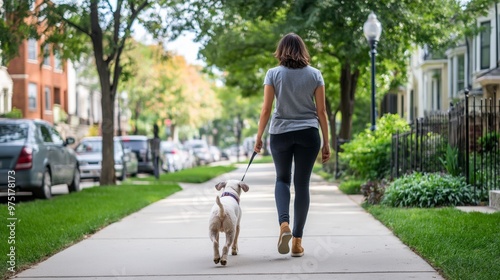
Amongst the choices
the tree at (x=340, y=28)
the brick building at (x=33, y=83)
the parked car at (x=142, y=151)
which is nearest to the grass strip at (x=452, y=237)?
the tree at (x=340, y=28)

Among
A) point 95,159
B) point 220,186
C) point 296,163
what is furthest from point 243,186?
point 95,159

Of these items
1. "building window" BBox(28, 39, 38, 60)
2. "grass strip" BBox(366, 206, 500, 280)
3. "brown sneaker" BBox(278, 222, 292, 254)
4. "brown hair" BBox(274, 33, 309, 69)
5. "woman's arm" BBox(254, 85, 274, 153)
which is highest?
"building window" BBox(28, 39, 38, 60)

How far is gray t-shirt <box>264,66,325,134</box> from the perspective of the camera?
780cm

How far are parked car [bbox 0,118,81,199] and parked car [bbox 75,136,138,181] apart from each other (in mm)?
8545

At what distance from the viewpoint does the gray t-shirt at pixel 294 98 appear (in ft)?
25.6

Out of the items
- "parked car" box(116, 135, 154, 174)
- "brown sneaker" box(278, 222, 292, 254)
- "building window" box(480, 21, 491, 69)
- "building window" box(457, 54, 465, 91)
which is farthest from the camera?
"building window" box(457, 54, 465, 91)

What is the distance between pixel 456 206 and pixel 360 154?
5.46 metres

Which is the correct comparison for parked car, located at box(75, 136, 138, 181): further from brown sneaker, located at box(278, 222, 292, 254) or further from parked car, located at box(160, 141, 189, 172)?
brown sneaker, located at box(278, 222, 292, 254)

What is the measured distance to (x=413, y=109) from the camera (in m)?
46.7

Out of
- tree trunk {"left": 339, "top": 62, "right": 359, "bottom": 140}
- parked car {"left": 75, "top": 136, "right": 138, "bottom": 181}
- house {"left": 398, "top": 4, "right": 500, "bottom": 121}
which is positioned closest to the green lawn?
parked car {"left": 75, "top": 136, "right": 138, "bottom": 181}

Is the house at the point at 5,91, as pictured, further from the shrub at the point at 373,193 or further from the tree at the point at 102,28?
the shrub at the point at 373,193

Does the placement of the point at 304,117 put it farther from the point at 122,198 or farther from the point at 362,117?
the point at 362,117

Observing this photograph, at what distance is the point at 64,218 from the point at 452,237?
5.37 m

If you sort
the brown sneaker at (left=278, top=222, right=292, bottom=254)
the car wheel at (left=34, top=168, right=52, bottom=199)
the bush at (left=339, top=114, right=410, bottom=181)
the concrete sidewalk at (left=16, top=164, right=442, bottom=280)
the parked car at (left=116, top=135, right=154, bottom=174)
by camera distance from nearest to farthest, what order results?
the concrete sidewalk at (left=16, top=164, right=442, bottom=280) < the brown sneaker at (left=278, top=222, right=292, bottom=254) < the car wheel at (left=34, top=168, right=52, bottom=199) < the bush at (left=339, top=114, right=410, bottom=181) < the parked car at (left=116, top=135, right=154, bottom=174)
